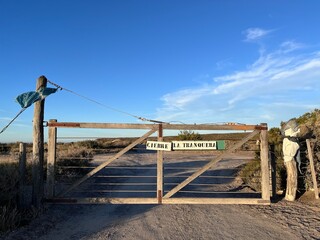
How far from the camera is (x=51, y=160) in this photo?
30.8ft

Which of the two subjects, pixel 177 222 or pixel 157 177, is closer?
pixel 177 222

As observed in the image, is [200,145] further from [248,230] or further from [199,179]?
[199,179]

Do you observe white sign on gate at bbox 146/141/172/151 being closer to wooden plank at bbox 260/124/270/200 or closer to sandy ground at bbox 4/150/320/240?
sandy ground at bbox 4/150/320/240

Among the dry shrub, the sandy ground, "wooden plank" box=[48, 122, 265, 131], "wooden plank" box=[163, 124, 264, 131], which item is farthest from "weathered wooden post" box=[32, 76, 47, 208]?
"wooden plank" box=[163, 124, 264, 131]

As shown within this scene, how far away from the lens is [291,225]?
7.73 meters

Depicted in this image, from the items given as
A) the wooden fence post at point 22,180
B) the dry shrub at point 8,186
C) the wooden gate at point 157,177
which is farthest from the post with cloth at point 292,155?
the dry shrub at point 8,186

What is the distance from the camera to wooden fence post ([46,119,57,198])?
9.29 meters

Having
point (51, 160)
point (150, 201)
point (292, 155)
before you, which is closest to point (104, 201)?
point (150, 201)

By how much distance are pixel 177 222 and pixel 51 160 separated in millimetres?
3670

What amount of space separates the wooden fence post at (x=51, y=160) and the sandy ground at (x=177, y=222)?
0.45 metres

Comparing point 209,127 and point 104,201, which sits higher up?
point 209,127

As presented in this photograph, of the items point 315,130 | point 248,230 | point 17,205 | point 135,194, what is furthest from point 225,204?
point 17,205

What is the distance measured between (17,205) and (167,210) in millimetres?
3581

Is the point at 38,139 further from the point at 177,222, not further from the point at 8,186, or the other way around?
the point at 177,222
